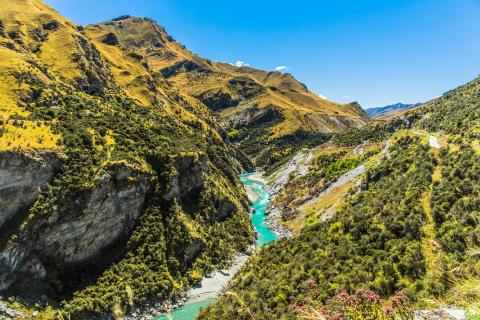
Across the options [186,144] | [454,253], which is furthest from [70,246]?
[454,253]

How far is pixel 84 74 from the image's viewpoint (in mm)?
131250

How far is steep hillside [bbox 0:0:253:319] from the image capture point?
65.2m

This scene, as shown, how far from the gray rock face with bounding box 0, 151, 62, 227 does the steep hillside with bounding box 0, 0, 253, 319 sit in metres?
0.19

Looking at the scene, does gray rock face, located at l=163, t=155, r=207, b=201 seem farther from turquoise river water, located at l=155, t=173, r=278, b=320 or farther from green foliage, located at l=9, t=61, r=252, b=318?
turquoise river water, located at l=155, t=173, r=278, b=320

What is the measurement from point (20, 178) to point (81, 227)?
16.0 metres

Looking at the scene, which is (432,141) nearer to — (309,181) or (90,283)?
(309,181)

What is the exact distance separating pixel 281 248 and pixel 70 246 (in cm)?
4547

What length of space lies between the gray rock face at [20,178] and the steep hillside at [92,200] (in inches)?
7.4

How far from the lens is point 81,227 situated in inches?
2899

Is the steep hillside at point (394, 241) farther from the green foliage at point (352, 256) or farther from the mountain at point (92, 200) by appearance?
the mountain at point (92, 200)

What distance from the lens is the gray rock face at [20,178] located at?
2458 inches

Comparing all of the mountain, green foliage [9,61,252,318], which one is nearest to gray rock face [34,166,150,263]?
the mountain

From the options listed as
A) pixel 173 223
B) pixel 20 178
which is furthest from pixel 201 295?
pixel 20 178

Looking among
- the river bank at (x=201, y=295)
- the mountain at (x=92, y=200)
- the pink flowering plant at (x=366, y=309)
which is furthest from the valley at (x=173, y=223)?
the pink flowering plant at (x=366, y=309)
